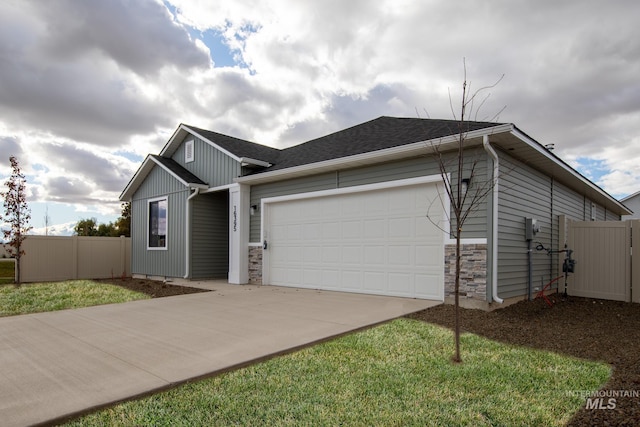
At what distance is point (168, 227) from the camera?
12695 mm

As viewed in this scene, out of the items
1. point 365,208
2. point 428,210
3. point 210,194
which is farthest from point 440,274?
point 210,194

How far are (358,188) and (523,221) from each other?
3.48 m

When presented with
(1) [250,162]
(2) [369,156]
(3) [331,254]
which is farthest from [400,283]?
(1) [250,162]

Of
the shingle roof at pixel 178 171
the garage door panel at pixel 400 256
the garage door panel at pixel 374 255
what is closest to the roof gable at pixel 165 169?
the shingle roof at pixel 178 171

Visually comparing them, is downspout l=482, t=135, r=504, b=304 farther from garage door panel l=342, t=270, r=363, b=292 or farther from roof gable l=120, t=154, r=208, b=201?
roof gable l=120, t=154, r=208, b=201

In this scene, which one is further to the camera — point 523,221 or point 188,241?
point 188,241

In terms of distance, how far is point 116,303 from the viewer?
796 cm

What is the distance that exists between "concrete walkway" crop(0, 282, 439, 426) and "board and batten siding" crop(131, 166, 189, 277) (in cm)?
431

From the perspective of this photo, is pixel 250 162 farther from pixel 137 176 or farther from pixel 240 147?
pixel 137 176

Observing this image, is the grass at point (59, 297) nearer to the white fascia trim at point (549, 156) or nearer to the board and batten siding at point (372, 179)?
the board and batten siding at point (372, 179)

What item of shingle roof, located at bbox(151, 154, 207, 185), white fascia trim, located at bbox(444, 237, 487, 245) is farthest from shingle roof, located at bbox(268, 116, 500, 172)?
shingle roof, located at bbox(151, 154, 207, 185)

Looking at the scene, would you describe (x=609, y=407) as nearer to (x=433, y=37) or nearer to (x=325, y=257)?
(x=325, y=257)

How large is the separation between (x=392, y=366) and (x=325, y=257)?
554 centimetres

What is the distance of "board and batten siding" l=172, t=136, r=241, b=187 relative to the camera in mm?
11227
